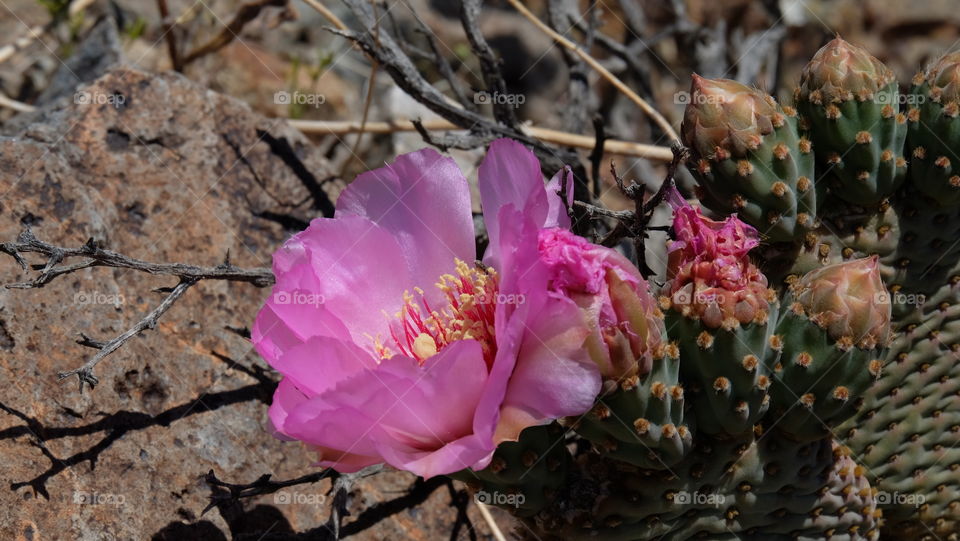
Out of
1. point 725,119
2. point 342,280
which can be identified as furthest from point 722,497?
point 342,280

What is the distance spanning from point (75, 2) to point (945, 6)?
177 inches

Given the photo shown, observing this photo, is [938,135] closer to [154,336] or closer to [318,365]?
[318,365]

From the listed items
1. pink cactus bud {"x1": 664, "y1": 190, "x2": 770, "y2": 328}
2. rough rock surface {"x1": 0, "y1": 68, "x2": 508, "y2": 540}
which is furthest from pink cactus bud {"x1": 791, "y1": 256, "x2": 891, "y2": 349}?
rough rock surface {"x1": 0, "y1": 68, "x2": 508, "y2": 540}

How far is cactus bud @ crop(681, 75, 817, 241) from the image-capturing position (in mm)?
1544

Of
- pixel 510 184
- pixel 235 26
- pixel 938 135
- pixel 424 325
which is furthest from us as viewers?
pixel 235 26

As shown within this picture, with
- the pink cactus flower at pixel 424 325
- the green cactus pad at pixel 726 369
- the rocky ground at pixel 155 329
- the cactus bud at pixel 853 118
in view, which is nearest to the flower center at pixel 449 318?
the pink cactus flower at pixel 424 325

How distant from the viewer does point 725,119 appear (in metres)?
1.54

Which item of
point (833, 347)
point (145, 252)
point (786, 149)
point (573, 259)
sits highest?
point (786, 149)

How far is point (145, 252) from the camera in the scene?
2.08 meters

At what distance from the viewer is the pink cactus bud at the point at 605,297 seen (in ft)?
4.14

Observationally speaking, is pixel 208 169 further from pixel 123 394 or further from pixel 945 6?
pixel 945 6

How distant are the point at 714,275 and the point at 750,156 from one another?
27cm

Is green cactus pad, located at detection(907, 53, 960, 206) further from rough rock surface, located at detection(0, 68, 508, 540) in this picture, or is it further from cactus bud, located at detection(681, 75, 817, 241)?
rough rock surface, located at detection(0, 68, 508, 540)

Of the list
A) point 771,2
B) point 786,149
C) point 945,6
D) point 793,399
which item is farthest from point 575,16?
point 945,6
